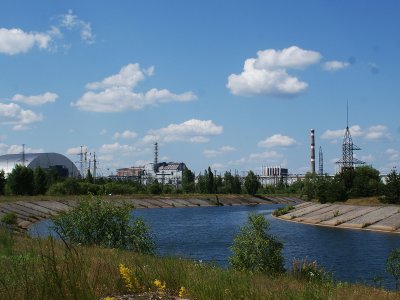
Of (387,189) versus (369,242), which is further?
(387,189)

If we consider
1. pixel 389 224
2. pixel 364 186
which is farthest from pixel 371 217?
pixel 364 186

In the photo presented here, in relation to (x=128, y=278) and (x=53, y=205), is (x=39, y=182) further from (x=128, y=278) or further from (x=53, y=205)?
(x=128, y=278)

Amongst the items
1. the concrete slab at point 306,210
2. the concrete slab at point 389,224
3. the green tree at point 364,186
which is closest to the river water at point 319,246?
the concrete slab at point 389,224

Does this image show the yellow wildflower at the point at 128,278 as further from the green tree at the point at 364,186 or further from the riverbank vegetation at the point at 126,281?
the green tree at the point at 364,186

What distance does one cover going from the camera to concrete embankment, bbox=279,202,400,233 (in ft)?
250

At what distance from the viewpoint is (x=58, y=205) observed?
111 meters

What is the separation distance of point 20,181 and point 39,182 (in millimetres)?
13183

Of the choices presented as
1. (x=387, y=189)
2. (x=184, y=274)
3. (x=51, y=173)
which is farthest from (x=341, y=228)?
(x=51, y=173)

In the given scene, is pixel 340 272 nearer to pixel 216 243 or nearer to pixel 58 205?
pixel 216 243

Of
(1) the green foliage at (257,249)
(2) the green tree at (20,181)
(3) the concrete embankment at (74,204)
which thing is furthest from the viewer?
(2) the green tree at (20,181)

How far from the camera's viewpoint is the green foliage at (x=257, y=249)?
26516mm

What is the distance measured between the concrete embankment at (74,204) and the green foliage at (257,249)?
11872 mm

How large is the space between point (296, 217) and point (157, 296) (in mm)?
92694

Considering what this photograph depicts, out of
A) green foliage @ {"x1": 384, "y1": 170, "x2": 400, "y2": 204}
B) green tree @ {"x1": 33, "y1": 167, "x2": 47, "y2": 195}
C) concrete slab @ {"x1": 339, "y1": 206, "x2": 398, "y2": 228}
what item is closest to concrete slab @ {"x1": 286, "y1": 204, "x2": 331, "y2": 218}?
green foliage @ {"x1": 384, "y1": 170, "x2": 400, "y2": 204}
